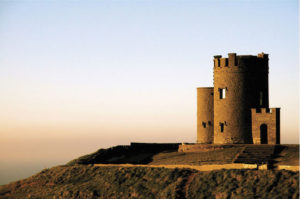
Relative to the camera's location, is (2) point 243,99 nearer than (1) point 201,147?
No

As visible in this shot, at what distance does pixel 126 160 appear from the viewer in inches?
2137

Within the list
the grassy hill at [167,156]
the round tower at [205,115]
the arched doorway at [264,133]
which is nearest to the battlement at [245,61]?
the arched doorway at [264,133]

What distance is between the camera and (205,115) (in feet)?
203

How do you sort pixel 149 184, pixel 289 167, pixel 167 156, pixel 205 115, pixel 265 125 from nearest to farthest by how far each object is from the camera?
pixel 289 167 → pixel 149 184 → pixel 167 156 → pixel 265 125 → pixel 205 115

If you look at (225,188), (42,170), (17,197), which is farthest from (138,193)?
(42,170)

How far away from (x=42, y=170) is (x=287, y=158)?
70.7ft

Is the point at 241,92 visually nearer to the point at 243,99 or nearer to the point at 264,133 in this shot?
the point at 243,99

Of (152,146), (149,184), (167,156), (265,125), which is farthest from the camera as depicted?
(152,146)

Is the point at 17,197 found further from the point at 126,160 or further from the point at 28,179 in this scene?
the point at 126,160

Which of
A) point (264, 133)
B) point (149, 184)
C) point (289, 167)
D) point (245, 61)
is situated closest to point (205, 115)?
point (264, 133)

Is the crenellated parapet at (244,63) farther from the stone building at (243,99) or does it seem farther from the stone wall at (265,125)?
the stone wall at (265,125)

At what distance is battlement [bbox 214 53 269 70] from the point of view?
184ft

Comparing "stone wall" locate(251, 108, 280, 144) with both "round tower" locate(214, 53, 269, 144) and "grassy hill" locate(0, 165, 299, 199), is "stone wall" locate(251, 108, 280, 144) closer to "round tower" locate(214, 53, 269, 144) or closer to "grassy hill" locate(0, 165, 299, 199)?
"round tower" locate(214, 53, 269, 144)

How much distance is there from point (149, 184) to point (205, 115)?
20559 millimetres
